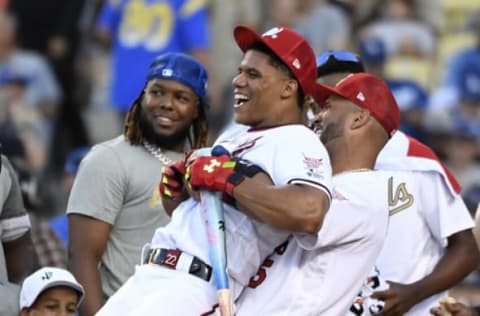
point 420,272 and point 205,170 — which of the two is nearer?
point 205,170

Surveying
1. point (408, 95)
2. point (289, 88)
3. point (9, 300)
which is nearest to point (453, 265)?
point (289, 88)

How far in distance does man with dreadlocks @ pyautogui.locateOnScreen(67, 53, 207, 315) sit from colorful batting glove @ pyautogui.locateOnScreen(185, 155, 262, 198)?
4.54 ft

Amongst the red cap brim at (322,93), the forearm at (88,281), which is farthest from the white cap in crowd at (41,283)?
the red cap brim at (322,93)

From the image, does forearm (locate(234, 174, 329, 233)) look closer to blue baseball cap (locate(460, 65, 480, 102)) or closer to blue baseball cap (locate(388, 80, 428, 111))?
blue baseball cap (locate(388, 80, 428, 111))

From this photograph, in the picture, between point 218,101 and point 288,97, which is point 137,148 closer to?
point 288,97

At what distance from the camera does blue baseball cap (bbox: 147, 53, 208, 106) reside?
333 inches

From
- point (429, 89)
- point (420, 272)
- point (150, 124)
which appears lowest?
point (429, 89)

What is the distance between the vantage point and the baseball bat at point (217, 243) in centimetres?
691

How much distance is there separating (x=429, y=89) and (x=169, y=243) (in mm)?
9040

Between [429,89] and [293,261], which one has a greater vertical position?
[293,261]

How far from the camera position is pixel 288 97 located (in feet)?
24.1

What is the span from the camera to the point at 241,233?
7102 millimetres

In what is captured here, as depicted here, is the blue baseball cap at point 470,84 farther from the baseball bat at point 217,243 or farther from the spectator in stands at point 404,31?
the baseball bat at point 217,243

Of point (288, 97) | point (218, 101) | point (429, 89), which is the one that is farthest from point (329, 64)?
point (429, 89)
